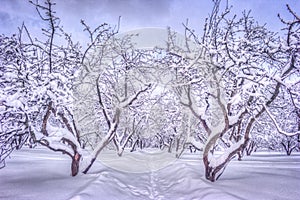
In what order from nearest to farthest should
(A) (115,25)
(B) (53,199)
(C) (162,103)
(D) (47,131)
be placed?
(B) (53,199) < (D) (47,131) < (A) (115,25) < (C) (162,103)

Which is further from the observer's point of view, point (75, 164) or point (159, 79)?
point (159, 79)

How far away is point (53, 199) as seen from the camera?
5.92 metres

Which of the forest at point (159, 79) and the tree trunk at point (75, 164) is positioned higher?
the forest at point (159, 79)

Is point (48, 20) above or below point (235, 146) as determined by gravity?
above

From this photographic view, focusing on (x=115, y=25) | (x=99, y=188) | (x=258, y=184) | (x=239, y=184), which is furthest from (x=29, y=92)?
(x=258, y=184)

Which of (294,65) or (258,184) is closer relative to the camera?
(294,65)

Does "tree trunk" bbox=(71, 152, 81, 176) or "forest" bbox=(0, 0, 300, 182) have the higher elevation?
"forest" bbox=(0, 0, 300, 182)

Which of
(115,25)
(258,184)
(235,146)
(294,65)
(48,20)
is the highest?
(115,25)

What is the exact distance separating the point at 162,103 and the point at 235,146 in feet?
57.2

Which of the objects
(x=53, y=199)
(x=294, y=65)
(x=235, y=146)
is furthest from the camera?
(x=235, y=146)

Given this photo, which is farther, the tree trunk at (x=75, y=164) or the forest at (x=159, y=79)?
the tree trunk at (x=75, y=164)

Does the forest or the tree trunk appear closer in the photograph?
the forest

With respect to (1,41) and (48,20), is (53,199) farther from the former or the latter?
(1,41)

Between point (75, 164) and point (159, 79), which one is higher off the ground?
point (159, 79)
